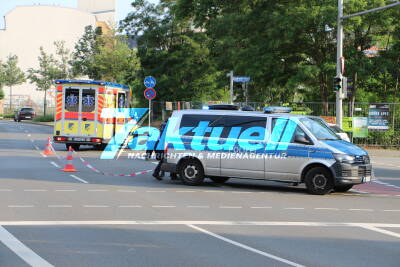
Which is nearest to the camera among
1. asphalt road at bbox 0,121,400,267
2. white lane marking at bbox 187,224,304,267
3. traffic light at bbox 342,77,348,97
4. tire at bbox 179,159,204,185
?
white lane marking at bbox 187,224,304,267

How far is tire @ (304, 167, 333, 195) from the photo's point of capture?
584 inches

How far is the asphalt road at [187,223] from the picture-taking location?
309 inches

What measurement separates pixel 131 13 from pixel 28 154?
28013 millimetres

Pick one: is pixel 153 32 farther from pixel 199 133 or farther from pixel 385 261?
pixel 385 261

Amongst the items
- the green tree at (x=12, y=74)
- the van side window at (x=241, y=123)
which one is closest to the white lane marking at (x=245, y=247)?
the van side window at (x=241, y=123)

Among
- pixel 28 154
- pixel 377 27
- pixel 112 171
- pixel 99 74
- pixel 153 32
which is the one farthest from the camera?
pixel 99 74

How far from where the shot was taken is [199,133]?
16.2 m

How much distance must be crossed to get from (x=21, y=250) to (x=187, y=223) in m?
3.05

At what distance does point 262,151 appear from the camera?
606 inches

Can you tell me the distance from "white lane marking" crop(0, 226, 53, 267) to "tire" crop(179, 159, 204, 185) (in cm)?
727

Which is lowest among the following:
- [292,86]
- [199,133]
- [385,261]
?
[385,261]

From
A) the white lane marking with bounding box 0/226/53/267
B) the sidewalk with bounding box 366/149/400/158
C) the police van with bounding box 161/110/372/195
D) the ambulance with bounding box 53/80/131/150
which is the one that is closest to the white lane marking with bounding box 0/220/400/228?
the white lane marking with bounding box 0/226/53/267

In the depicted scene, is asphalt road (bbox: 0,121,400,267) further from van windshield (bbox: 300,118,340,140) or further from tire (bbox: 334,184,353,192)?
van windshield (bbox: 300,118,340,140)

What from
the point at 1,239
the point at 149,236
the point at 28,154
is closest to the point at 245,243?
the point at 149,236
